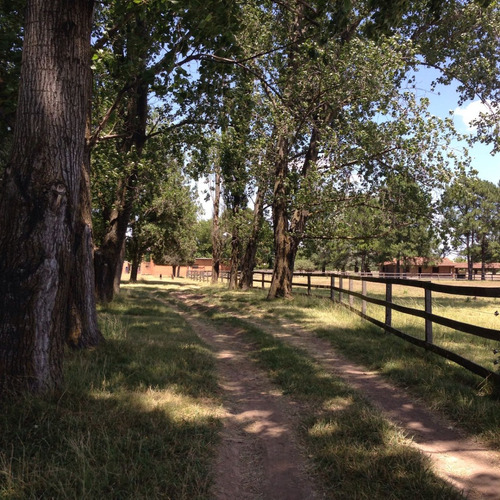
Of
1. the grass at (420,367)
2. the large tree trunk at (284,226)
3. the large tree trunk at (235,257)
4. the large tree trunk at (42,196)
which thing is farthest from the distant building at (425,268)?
the large tree trunk at (42,196)

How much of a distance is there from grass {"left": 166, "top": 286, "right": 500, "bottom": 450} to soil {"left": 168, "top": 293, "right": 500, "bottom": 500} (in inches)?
7.5

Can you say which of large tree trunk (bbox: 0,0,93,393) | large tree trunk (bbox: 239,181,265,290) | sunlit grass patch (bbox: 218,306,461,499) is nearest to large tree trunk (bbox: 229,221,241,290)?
large tree trunk (bbox: 239,181,265,290)

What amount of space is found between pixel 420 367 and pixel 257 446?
325 cm

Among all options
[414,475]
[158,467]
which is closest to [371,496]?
[414,475]

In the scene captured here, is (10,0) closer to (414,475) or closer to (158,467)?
(158,467)

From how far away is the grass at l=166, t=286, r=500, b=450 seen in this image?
4.39 meters

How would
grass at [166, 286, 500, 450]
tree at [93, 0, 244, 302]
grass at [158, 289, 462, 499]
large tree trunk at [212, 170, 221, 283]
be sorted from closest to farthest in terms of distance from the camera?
1. grass at [158, 289, 462, 499]
2. grass at [166, 286, 500, 450]
3. tree at [93, 0, 244, 302]
4. large tree trunk at [212, 170, 221, 283]

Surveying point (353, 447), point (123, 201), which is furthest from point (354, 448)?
point (123, 201)

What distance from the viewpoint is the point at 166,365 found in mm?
5895

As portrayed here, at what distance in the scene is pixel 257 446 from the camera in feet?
13.2

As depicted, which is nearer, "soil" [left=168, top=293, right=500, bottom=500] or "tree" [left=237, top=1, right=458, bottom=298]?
"soil" [left=168, top=293, right=500, bottom=500]

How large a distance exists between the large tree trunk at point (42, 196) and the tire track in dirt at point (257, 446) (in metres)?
1.97

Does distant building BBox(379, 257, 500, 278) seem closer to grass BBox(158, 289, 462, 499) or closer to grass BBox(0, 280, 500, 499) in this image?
grass BBox(0, 280, 500, 499)

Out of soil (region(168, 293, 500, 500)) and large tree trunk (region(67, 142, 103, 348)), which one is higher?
large tree trunk (region(67, 142, 103, 348))
